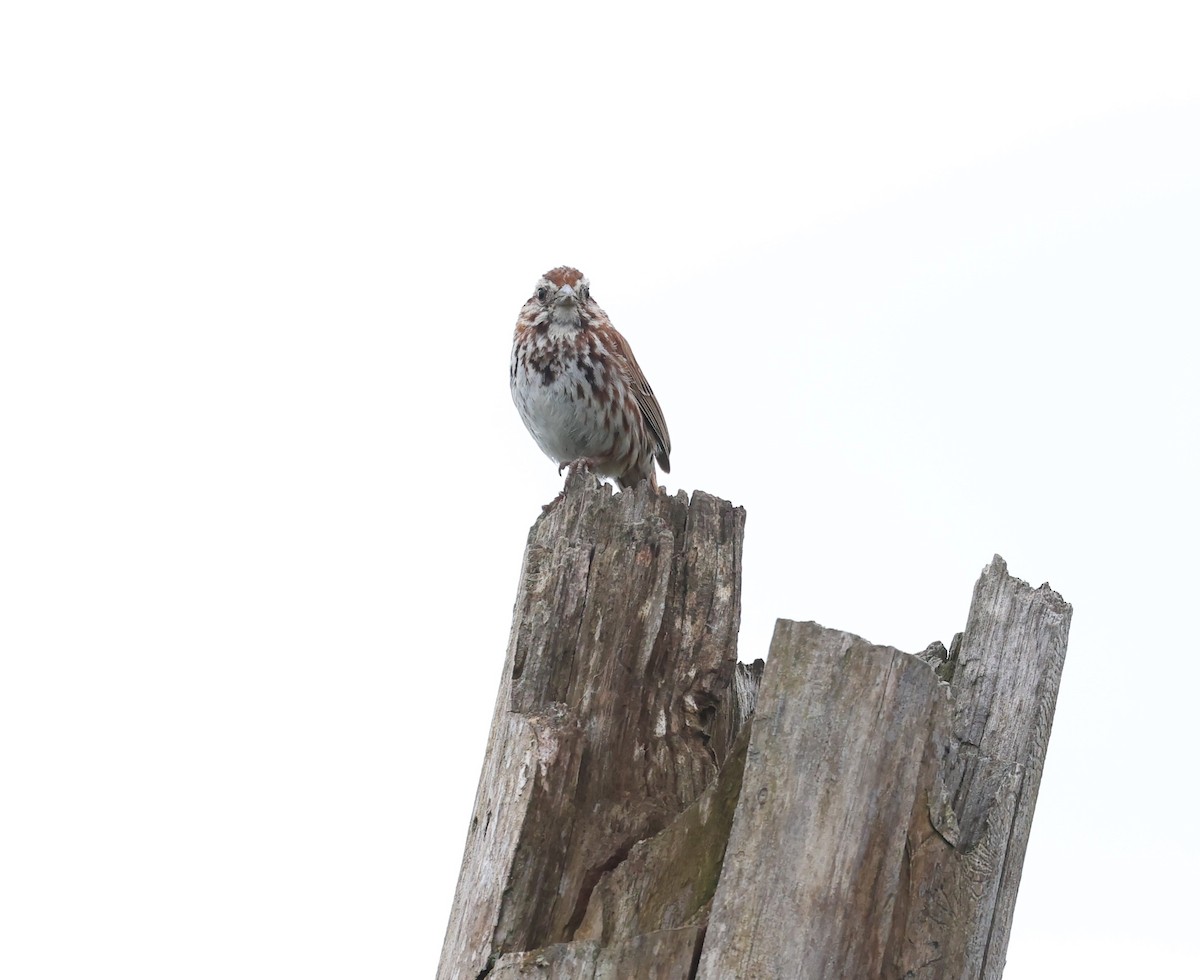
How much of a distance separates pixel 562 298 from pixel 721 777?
467cm

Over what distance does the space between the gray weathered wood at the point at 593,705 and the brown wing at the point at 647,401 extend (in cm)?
364

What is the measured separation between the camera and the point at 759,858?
144 inches

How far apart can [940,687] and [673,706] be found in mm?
1012

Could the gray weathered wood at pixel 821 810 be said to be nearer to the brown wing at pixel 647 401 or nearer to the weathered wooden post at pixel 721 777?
the weathered wooden post at pixel 721 777

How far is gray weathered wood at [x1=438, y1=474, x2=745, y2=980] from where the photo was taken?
412 cm

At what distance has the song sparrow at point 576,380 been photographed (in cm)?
833

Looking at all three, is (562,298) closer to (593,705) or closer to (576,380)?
(576,380)

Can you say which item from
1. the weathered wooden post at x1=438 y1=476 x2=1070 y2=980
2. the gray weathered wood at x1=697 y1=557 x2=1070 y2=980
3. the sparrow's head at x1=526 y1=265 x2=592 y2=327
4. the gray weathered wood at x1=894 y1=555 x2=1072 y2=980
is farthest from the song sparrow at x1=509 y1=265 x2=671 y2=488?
the gray weathered wood at x1=697 y1=557 x2=1070 y2=980

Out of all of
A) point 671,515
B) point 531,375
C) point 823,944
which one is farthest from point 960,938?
point 531,375

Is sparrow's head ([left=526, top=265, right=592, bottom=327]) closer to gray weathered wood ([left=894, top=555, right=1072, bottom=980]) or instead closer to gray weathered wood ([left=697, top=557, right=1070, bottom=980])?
gray weathered wood ([left=894, top=555, right=1072, bottom=980])

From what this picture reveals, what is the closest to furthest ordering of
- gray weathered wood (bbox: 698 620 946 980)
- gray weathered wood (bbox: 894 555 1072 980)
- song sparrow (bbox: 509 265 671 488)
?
gray weathered wood (bbox: 698 620 946 980)
gray weathered wood (bbox: 894 555 1072 980)
song sparrow (bbox: 509 265 671 488)

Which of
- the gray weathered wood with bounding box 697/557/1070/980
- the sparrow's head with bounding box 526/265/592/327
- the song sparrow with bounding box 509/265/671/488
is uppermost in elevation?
the sparrow's head with bounding box 526/265/592/327

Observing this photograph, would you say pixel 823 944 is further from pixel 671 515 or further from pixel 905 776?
pixel 671 515

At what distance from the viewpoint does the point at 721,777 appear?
4.05 m
